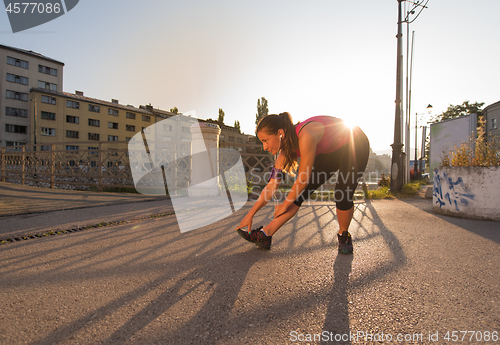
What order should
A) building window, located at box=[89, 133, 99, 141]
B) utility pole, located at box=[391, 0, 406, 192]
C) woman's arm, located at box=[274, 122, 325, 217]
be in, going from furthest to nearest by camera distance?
building window, located at box=[89, 133, 99, 141] → utility pole, located at box=[391, 0, 406, 192] → woman's arm, located at box=[274, 122, 325, 217]

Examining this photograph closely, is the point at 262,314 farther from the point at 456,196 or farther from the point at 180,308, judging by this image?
the point at 456,196

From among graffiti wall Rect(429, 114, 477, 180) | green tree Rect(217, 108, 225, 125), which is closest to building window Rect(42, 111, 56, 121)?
green tree Rect(217, 108, 225, 125)

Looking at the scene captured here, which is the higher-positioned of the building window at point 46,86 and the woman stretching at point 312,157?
the building window at point 46,86

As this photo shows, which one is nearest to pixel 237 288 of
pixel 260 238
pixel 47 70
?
pixel 260 238

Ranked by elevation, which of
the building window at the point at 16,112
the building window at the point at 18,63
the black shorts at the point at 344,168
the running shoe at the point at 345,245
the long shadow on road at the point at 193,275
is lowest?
the long shadow on road at the point at 193,275

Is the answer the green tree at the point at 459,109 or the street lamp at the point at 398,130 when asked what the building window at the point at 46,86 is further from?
the green tree at the point at 459,109

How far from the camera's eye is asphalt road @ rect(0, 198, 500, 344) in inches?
45.4

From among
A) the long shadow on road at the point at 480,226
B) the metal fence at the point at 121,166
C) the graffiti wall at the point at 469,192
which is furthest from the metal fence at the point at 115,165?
the long shadow on road at the point at 480,226

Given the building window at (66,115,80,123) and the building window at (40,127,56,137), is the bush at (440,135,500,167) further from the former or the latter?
the building window at (66,115,80,123)

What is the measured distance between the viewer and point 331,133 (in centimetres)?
218

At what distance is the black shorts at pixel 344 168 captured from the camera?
87.7 inches

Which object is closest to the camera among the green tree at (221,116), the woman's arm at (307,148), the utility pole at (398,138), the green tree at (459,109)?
the woman's arm at (307,148)

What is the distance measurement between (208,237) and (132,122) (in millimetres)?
51907

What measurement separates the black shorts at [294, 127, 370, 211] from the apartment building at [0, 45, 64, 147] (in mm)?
50045
